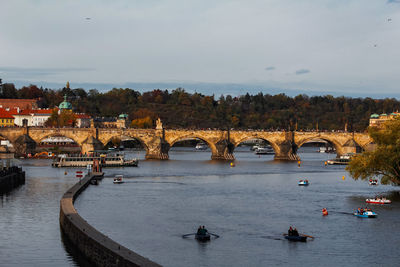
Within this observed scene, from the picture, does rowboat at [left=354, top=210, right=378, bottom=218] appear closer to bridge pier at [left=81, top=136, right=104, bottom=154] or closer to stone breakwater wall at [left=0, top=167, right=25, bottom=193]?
stone breakwater wall at [left=0, top=167, right=25, bottom=193]

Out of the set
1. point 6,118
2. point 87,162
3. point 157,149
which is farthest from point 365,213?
point 6,118

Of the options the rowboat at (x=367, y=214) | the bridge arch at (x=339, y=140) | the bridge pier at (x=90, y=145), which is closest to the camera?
the rowboat at (x=367, y=214)

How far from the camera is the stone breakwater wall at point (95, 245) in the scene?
96.5ft

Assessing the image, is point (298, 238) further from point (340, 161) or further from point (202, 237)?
point (340, 161)

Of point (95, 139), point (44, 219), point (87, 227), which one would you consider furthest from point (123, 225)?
point (95, 139)

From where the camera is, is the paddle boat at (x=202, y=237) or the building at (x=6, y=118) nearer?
the paddle boat at (x=202, y=237)

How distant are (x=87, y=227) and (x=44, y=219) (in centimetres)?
1331

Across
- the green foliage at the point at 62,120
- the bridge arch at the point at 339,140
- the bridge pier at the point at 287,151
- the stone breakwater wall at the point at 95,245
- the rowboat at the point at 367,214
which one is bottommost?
the rowboat at the point at 367,214

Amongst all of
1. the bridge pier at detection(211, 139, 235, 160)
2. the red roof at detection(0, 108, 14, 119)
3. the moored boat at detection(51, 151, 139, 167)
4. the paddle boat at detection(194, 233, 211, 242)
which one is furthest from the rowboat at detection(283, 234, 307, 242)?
the red roof at detection(0, 108, 14, 119)

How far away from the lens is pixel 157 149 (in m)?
138

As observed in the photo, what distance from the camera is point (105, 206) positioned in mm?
58750

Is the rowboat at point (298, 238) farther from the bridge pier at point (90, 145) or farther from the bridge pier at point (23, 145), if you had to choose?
the bridge pier at point (23, 145)

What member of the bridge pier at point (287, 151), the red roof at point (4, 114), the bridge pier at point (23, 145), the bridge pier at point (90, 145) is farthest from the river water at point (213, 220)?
the red roof at point (4, 114)

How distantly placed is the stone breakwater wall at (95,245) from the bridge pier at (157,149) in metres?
91.2
